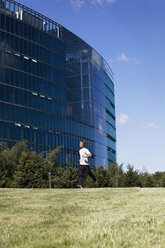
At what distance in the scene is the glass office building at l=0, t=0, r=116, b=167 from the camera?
70500mm

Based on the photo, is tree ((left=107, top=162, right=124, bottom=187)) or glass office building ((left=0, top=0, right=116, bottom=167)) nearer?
tree ((left=107, top=162, right=124, bottom=187))

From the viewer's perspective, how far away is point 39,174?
43812 mm

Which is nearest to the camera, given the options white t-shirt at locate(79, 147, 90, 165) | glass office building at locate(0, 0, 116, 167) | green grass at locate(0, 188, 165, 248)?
green grass at locate(0, 188, 165, 248)

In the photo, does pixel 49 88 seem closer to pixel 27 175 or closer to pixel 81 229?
pixel 27 175

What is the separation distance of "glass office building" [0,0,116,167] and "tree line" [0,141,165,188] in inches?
372

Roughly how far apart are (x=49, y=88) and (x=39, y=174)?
3849cm

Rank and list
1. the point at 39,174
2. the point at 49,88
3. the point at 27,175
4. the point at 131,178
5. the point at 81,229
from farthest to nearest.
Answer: the point at 49,88
the point at 131,178
the point at 39,174
the point at 27,175
the point at 81,229

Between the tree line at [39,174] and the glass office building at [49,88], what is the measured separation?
9459 mm

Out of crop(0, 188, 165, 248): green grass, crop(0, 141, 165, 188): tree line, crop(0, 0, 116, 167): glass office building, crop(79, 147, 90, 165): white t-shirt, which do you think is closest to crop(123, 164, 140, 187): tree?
crop(0, 141, 165, 188): tree line

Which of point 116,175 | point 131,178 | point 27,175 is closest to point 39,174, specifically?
point 27,175

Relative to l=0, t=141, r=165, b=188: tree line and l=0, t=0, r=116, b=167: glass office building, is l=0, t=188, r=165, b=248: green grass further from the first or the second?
l=0, t=0, r=116, b=167: glass office building

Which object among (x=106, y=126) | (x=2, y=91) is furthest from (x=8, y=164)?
(x=106, y=126)

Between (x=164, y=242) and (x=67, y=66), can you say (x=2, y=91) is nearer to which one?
(x=67, y=66)

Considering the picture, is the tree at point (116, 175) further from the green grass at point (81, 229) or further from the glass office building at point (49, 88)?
the green grass at point (81, 229)
